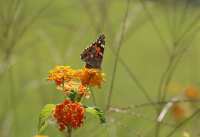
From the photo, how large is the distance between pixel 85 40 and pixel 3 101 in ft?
4.25

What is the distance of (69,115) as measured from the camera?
0.94 metres

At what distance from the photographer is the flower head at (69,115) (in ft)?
3.07

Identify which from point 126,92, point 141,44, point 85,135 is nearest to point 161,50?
point 141,44

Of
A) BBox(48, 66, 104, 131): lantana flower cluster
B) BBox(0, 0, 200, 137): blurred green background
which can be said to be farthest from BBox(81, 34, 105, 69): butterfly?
BBox(0, 0, 200, 137): blurred green background

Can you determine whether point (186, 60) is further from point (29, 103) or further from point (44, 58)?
point (29, 103)

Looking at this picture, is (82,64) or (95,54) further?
(82,64)

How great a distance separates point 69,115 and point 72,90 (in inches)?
2.6

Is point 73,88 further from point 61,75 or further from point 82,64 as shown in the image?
point 82,64

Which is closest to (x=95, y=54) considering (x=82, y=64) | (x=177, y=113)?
→ (x=177, y=113)

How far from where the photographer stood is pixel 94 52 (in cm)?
102

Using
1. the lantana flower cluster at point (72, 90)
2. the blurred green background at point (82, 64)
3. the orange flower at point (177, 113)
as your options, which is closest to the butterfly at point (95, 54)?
the lantana flower cluster at point (72, 90)

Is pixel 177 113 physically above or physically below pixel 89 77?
below

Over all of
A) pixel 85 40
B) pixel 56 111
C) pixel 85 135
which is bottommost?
pixel 85 135

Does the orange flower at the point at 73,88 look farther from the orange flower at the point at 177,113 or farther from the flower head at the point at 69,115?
the orange flower at the point at 177,113
